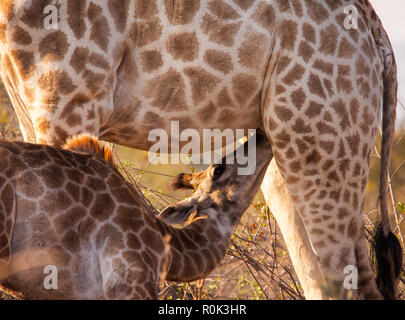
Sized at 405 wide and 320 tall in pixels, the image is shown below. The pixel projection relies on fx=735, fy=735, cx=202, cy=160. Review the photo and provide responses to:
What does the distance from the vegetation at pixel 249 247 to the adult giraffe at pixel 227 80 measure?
0.79 m

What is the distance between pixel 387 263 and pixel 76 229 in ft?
7.25

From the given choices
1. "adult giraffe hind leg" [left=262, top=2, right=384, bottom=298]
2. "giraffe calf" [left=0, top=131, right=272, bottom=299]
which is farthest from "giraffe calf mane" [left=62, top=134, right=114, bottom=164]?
"adult giraffe hind leg" [left=262, top=2, right=384, bottom=298]

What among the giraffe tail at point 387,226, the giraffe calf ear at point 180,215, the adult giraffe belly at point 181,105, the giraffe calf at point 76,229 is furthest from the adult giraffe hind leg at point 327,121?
the giraffe calf at point 76,229

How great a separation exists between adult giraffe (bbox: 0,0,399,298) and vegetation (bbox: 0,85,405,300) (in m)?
0.79

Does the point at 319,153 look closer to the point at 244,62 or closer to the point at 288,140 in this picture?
the point at 288,140

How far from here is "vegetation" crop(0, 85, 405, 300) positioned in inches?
212

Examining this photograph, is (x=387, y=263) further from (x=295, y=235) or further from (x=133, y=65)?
(x=133, y=65)

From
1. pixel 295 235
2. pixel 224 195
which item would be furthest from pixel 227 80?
pixel 295 235

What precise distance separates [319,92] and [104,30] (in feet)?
4.20

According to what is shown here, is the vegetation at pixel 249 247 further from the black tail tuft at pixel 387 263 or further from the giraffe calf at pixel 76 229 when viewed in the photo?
the giraffe calf at pixel 76 229

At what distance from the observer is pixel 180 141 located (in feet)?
14.6

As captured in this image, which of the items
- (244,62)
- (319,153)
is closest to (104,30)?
(244,62)

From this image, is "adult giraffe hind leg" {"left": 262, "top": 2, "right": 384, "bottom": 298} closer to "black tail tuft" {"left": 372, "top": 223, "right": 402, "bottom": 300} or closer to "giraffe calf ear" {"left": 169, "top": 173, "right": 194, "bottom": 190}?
"black tail tuft" {"left": 372, "top": 223, "right": 402, "bottom": 300}

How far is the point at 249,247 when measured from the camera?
608 centimetres
